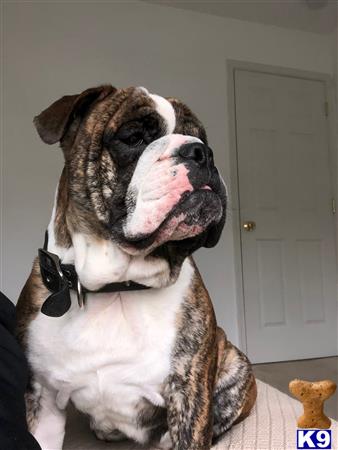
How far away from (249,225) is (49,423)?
262cm

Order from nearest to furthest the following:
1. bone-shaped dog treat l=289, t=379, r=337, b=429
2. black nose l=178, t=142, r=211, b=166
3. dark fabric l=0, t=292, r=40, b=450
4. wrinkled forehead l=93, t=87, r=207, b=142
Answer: dark fabric l=0, t=292, r=40, b=450 < bone-shaped dog treat l=289, t=379, r=337, b=429 < black nose l=178, t=142, r=211, b=166 < wrinkled forehead l=93, t=87, r=207, b=142

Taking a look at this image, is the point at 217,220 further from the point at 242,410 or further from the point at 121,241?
the point at 242,410

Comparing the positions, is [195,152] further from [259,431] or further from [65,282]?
[259,431]

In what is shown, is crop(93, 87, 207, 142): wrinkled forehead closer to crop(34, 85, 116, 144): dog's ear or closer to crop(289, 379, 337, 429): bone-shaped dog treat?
crop(34, 85, 116, 144): dog's ear

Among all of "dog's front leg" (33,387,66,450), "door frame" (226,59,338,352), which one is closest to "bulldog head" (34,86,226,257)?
"dog's front leg" (33,387,66,450)

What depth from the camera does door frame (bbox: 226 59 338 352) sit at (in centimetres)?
344

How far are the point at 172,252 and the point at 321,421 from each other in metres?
0.46

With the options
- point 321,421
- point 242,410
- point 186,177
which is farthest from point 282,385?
point 186,177

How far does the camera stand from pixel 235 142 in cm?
356

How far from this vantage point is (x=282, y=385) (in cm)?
283

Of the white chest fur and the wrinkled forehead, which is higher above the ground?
the wrinkled forehead

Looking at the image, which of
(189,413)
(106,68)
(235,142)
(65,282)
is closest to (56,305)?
(65,282)

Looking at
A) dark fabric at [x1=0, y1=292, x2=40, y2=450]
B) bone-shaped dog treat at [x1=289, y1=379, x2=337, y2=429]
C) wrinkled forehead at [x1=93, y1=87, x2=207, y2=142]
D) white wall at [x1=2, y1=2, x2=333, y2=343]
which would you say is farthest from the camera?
white wall at [x1=2, y1=2, x2=333, y2=343]

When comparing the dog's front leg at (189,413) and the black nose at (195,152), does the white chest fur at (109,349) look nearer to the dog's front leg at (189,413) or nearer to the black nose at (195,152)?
the dog's front leg at (189,413)
